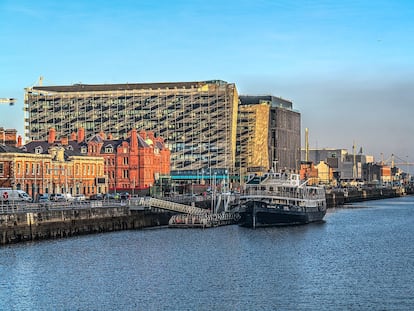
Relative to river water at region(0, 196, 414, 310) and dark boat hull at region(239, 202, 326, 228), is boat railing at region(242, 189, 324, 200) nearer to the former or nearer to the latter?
dark boat hull at region(239, 202, 326, 228)

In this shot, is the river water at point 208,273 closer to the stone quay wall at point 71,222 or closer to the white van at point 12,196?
the stone quay wall at point 71,222

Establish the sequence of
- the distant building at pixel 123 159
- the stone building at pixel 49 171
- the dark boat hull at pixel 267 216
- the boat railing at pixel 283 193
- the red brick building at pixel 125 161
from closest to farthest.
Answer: the dark boat hull at pixel 267 216 < the boat railing at pixel 283 193 < the stone building at pixel 49 171 < the distant building at pixel 123 159 < the red brick building at pixel 125 161

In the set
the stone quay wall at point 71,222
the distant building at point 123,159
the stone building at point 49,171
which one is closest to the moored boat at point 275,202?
the stone quay wall at point 71,222

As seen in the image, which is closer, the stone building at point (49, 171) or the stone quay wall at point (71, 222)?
the stone quay wall at point (71, 222)

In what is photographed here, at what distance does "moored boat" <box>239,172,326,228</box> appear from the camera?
111m

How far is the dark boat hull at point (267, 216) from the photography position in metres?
111

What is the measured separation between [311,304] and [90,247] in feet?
112

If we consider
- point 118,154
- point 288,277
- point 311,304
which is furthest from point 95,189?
point 311,304

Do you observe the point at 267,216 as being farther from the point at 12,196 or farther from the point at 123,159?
the point at 123,159

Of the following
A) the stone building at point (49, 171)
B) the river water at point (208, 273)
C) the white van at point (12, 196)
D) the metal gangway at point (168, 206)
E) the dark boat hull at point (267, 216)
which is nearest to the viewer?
the river water at point (208, 273)

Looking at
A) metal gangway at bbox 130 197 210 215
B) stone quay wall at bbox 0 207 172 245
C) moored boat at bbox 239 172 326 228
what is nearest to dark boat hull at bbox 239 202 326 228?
moored boat at bbox 239 172 326 228

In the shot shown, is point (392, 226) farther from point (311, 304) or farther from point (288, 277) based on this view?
point (311, 304)

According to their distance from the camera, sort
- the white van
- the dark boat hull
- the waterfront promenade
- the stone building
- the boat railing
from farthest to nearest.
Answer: the stone building → the boat railing → the dark boat hull → the white van → the waterfront promenade

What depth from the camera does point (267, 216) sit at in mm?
111125
